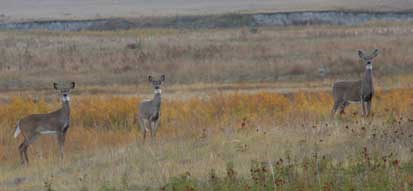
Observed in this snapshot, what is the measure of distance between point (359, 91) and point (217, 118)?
3.88 m

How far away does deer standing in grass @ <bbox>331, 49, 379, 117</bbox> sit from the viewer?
20906mm

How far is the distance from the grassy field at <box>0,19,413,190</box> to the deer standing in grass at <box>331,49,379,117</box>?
0.51m

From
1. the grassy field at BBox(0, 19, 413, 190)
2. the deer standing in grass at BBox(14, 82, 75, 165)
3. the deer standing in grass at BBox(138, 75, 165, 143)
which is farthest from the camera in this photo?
the deer standing in grass at BBox(138, 75, 165, 143)

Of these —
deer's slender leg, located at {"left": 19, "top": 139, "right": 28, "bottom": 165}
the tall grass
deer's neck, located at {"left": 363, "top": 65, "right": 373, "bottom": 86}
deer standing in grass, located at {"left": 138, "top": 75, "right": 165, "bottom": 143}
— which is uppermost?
deer's neck, located at {"left": 363, "top": 65, "right": 373, "bottom": 86}

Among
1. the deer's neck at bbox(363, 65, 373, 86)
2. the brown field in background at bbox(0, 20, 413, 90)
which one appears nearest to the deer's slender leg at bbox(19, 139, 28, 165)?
the deer's neck at bbox(363, 65, 373, 86)

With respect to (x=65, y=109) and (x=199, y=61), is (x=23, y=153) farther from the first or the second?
(x=199, y=61)

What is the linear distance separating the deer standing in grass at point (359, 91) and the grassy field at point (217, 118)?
507 mm

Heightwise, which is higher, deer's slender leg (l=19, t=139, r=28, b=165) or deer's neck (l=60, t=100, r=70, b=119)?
deer's neck (l=60, t=100, r=70, b=119)

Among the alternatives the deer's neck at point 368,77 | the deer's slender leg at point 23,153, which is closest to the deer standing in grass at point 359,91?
the deer's neck at point 368,77

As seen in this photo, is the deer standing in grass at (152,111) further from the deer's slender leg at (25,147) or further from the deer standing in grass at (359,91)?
the deer standing in grass at (359,91)

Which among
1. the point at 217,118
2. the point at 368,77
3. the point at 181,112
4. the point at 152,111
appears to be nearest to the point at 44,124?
the point at 152,111

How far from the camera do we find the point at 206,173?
45.7 feet

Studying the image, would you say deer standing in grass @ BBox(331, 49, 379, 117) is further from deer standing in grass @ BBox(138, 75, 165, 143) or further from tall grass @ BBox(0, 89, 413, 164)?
deer standing in grass @ BBox(138, 75, 165, 143)

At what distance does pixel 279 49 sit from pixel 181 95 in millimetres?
16858
